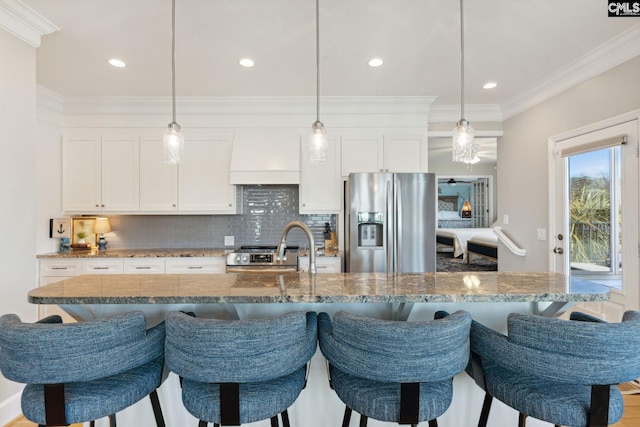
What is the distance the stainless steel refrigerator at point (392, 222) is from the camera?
322 cm

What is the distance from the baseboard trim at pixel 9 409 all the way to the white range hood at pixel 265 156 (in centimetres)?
238

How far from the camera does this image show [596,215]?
279cm

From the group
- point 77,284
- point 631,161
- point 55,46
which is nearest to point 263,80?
point 55,46

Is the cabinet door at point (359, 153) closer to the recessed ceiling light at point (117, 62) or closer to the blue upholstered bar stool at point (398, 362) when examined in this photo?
the recessed ceiling light at point (117, 62)

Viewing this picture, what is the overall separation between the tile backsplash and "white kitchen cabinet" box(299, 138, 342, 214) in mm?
363

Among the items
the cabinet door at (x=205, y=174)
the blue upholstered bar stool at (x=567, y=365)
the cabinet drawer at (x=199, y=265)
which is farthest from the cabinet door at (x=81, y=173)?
the blue upholstered bar stool at (x=567, y=365)

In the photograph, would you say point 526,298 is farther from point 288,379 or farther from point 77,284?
point 77,284

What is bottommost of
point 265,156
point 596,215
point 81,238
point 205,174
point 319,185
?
point 81,238

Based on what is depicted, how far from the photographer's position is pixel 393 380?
3.51ft

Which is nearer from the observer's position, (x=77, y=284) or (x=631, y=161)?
(x=77, y=284)

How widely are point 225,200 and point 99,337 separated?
2.65 meters

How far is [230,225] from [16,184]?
6.93 ft

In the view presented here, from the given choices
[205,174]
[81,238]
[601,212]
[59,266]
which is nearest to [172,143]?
[205,174]

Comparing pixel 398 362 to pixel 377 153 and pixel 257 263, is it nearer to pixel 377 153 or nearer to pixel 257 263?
pixel 257 263
